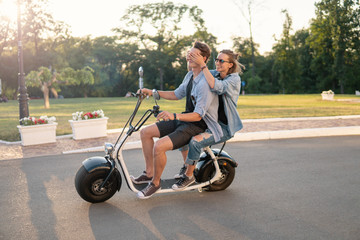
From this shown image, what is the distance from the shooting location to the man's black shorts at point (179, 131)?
14.1ft

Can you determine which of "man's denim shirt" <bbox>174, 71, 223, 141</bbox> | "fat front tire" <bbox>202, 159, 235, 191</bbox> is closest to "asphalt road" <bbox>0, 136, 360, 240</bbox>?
"fat front tire" <bbox>202, 159, 235, 191</bbox>

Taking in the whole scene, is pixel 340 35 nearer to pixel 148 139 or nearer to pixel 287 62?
pixel 287 62

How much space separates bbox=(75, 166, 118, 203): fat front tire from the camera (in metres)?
4.31

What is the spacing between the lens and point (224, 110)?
4.52 meters

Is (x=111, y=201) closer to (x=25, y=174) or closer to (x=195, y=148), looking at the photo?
(x=195, y=148)

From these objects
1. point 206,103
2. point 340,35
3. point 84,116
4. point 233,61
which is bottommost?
point 84,116

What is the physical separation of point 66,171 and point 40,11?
34259mm

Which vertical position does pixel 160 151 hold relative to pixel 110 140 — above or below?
above

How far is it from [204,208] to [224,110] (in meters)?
1.21

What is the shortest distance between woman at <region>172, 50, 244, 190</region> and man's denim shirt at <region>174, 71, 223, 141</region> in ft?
0.26

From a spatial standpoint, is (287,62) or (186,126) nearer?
(186,126)

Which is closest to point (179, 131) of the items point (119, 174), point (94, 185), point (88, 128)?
point (119, 174)

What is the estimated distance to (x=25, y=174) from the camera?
6.13m

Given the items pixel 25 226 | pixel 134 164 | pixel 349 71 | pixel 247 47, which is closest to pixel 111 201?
pixel 25 226
